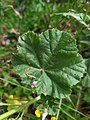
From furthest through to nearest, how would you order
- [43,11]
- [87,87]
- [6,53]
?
[43,11] < [6,53] < [87,87]

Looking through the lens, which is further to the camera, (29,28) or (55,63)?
(29,28)

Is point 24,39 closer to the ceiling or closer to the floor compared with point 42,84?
closer to the ceiling

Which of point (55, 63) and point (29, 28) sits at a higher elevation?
point (29, 28)

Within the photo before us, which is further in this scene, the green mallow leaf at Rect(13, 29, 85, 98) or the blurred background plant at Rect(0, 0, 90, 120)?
the blurred background plant at Rect(0, 0, 90, 120)

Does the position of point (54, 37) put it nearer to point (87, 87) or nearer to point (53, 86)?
point (53, 86)

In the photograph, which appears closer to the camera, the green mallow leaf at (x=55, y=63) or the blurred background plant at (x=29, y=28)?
the green mallow leaf at (x=55, y=63)

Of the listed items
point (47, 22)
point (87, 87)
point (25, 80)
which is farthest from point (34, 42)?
point (47, 22)

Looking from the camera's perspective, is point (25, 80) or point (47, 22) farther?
point (47, 22)

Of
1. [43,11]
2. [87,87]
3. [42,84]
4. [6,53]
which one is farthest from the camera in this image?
[43,11]
